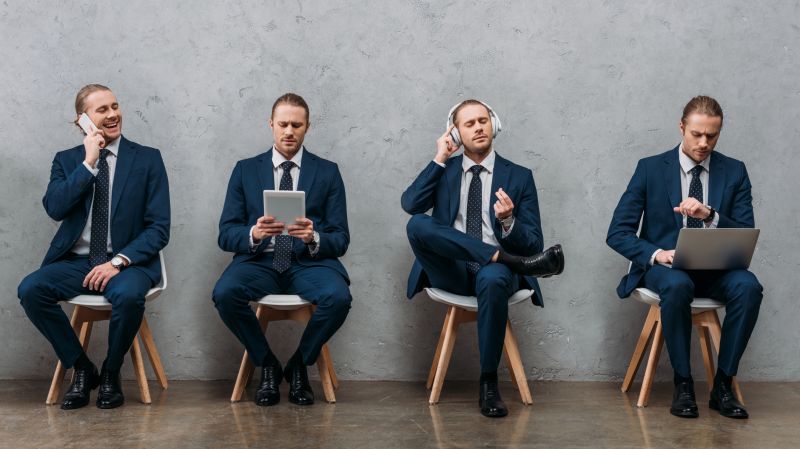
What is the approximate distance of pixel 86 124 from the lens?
4.22 m

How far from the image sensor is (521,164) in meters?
4.74

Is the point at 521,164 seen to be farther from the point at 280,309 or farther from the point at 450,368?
the point at 280,309

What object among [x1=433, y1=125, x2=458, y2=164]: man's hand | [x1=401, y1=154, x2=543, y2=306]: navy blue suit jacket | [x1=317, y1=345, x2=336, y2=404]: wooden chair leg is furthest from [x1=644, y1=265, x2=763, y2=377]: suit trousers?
[x1=317, y1=345, x2=336, y2=404]: wooden chair leg

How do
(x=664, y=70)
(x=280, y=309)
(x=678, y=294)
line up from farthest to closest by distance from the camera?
(x=664, y=70), (x=280, y=309), (x=678, y=294)

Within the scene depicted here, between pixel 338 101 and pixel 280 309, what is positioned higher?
pixel 338 101

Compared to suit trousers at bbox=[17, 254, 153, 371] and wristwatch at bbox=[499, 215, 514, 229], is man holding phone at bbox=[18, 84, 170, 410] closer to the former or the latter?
suit trousers at bbox=[17, 254, 153, 371]

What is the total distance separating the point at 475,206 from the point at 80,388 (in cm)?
188

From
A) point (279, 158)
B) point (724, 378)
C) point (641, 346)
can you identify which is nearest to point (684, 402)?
point (724, 378)

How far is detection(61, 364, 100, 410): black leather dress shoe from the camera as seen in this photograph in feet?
13.0

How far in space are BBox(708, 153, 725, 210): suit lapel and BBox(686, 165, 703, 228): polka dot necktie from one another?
0.13 ft

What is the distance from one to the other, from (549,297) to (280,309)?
141cm

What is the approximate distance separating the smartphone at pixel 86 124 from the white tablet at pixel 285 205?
0.91 meters

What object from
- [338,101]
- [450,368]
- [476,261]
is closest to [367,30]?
[338,101]

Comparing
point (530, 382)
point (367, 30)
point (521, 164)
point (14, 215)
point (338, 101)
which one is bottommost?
point (530, 382)
